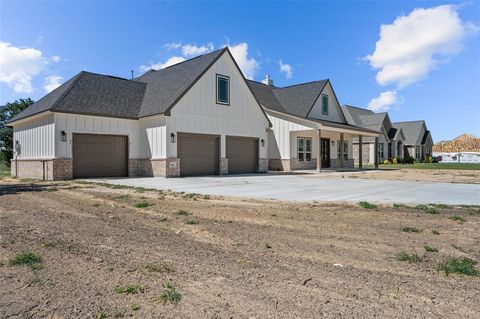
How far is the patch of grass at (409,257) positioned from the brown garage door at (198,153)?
15.0m

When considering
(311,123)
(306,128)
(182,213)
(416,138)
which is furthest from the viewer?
(416,138)

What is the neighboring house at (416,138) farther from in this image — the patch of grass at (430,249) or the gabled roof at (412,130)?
the patch of grass at (430,249)

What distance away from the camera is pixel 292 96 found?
95.3 ft

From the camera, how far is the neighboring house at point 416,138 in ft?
157

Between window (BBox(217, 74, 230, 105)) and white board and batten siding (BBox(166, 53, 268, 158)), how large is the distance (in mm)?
268

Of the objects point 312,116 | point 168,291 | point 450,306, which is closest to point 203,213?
point 168,291

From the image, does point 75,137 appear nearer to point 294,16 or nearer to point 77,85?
point 77,85

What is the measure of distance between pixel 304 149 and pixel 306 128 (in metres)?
3.65

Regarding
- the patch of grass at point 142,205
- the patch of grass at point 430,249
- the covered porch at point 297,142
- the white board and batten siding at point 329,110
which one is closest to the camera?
the patch of grass at point 430,249

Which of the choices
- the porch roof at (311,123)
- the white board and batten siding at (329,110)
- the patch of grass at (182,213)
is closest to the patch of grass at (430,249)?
the patch of grass at (182,213)

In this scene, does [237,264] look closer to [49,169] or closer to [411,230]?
[411,230]

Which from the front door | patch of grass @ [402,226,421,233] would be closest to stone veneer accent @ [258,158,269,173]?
the front door

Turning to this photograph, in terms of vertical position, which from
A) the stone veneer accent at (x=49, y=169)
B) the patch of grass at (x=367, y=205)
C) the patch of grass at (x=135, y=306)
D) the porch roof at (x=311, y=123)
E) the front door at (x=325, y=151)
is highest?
the porch roof at (x=311, y=123)

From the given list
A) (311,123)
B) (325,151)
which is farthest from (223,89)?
(325,151)
